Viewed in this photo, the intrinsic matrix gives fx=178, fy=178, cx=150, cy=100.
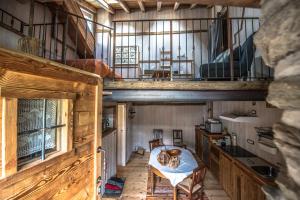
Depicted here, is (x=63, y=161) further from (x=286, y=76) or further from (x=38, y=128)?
(x=286, y=76)

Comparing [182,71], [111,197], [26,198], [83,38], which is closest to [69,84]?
[26,198]

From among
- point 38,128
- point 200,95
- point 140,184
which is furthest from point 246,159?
point 38,128

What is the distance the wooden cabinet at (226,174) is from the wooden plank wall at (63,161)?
2.64m

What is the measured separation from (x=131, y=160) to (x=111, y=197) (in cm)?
218

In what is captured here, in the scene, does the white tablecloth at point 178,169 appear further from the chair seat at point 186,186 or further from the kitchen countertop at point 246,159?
the kitchen countertop at point 246,159

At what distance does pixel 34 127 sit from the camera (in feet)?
3.63

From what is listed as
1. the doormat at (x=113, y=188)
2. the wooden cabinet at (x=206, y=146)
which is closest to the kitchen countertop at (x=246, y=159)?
the wooden cabinet at (x=206, y=146)

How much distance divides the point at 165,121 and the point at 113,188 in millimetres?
3506

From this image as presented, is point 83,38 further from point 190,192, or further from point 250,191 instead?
point 250,191

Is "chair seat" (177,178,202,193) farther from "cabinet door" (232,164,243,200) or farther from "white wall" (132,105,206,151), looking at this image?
"white wall" (132,105,206,151)

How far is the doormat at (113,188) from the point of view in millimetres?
3557

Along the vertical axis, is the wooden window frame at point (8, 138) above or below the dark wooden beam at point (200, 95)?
below

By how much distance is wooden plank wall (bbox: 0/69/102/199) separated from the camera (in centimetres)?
90

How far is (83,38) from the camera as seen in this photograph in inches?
192
